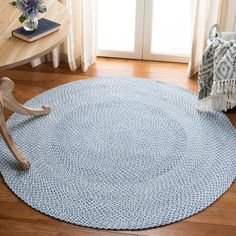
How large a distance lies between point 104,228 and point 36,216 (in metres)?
0.32

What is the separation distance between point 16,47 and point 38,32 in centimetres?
14

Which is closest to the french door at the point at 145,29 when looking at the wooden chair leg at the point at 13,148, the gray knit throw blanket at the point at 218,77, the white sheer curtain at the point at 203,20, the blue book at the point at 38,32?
the white sheer curtain at the point at 203,20

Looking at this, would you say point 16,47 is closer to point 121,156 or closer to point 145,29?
point 121,156

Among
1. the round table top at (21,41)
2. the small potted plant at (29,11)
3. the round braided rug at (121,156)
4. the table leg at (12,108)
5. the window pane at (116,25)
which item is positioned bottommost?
the round braided rug at (121,156)

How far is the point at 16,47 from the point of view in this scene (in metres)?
1.78

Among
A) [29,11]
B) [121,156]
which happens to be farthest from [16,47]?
[121,156]

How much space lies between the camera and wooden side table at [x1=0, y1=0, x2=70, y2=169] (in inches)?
67.7

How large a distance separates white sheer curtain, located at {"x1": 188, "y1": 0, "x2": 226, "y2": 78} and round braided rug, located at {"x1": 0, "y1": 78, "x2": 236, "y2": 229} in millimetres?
307

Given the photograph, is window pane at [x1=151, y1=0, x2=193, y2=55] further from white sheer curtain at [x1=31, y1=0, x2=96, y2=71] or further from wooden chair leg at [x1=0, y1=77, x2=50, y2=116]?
wooden chair leg at [x1=0, y1=77, x2=50, y2=116]

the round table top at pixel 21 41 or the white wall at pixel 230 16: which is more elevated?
the round table top at pixel 21 41

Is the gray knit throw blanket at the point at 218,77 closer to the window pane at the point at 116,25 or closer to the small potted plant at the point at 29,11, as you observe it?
the window pane at the point at 116,25

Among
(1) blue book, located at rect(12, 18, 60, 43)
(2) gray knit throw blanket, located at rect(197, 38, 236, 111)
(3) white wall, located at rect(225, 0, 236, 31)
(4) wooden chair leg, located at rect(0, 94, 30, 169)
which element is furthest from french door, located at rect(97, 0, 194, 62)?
(4) wooden chair leg, located at rect(0, 94, 30, 169)

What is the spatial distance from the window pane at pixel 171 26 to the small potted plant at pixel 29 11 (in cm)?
128

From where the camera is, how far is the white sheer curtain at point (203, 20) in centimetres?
272
